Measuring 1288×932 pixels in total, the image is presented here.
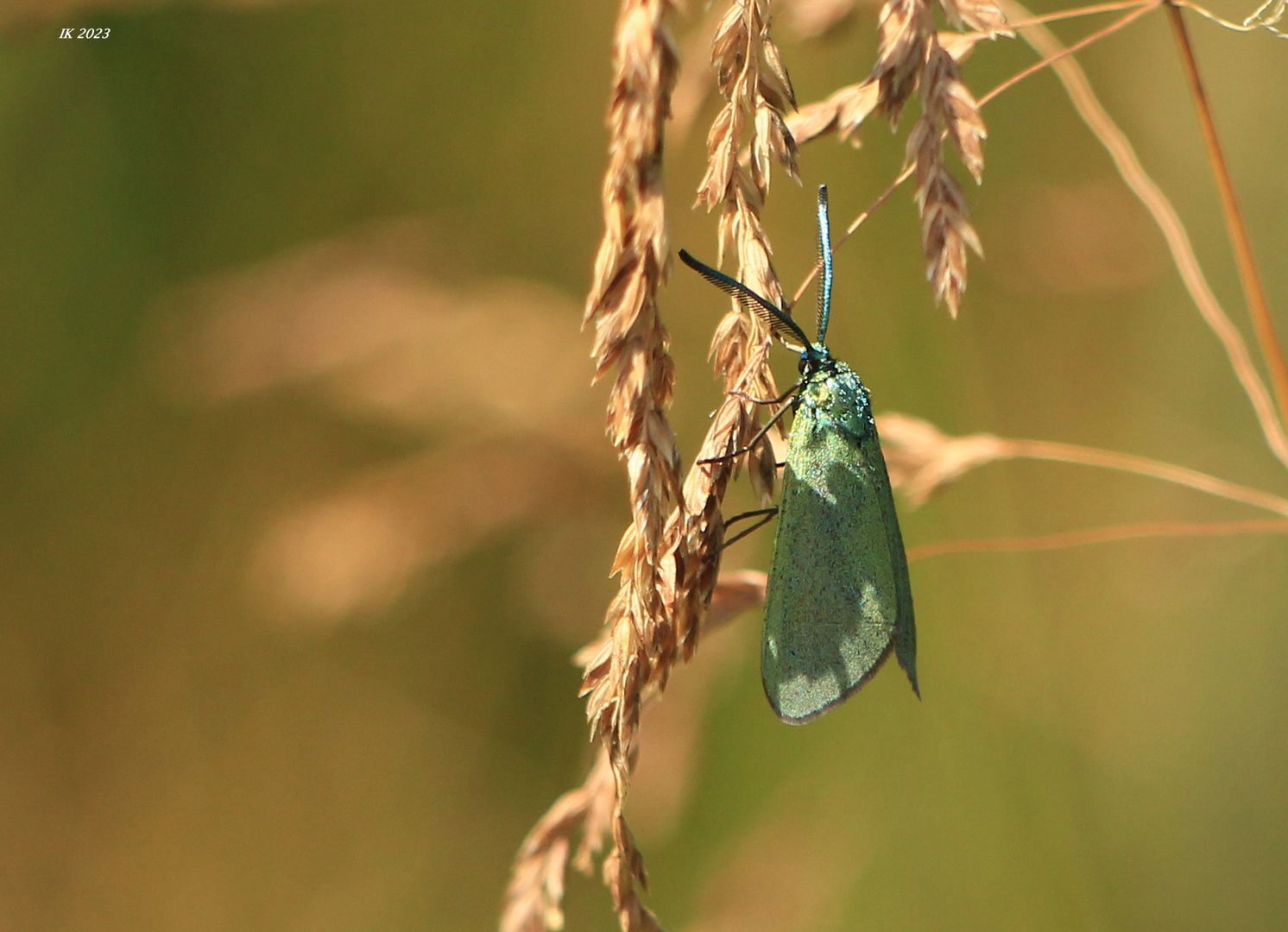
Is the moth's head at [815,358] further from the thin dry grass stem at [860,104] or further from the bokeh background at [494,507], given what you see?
the bokeh background at [494,507]

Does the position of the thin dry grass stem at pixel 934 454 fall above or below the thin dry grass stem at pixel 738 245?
below

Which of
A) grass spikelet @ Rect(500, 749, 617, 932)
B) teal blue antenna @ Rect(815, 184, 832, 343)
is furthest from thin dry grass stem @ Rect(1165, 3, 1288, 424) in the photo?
grass spikelet @ Rect(500, 749, 617, 932)

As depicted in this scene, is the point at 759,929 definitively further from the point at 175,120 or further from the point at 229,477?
the point at 175,120

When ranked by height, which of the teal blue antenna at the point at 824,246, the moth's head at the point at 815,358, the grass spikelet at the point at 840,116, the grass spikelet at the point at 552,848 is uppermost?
the grass spikelet at the point at 840,116

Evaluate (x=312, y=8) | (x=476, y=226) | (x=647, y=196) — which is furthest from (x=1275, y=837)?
(x=312, y=8)

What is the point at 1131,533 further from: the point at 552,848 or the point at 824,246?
the point at 552,848

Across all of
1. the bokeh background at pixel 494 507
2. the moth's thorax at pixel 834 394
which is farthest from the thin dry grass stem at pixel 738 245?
the bokeh background at pixel 494 507

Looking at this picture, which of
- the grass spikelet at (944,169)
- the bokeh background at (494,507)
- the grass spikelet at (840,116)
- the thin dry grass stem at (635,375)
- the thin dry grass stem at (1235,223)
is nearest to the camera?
the thin dry grass stem at (635,375)

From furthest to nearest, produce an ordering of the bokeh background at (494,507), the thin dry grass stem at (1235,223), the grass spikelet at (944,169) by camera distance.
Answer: the bokeh background at (494,507) → the thin dry grass stem at (1235,223) → the grass spikelet at (944,169)
